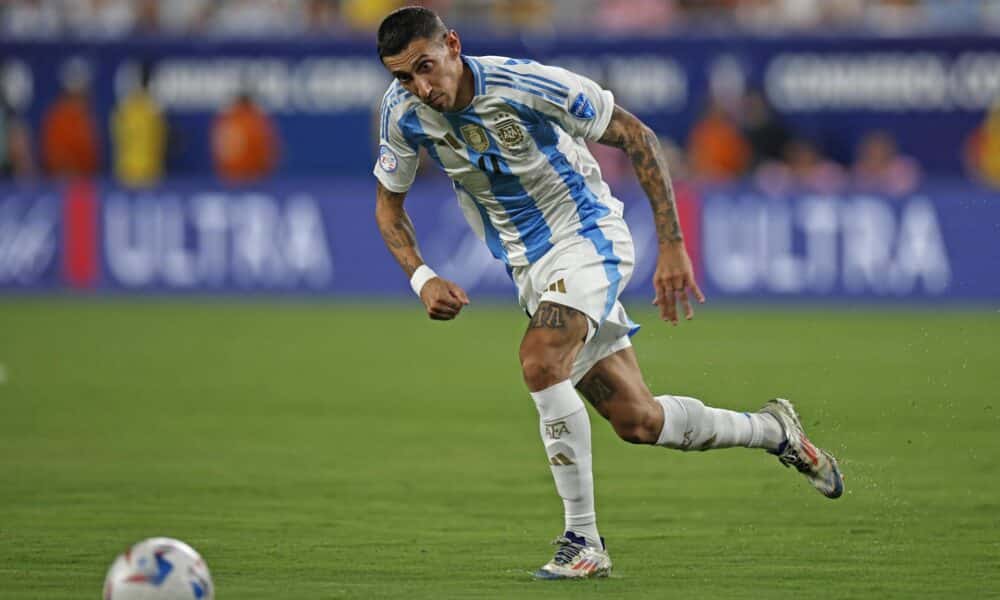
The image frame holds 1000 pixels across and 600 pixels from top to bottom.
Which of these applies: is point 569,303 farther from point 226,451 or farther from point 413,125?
point 226,451

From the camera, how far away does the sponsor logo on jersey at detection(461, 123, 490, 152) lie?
7438 mm

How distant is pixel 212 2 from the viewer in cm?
2458

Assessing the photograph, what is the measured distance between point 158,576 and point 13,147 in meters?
19.0

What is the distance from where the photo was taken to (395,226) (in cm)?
785

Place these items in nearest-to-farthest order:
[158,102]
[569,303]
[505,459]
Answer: [569,303] < [505,459] < [158,102]

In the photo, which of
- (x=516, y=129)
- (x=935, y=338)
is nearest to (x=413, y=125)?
(x=516, y=129)

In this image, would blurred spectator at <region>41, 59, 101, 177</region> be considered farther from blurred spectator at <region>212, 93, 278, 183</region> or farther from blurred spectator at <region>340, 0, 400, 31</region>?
blurred spectator at <region>340, 0, 400, 31</region>

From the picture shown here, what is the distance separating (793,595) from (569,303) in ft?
4.71

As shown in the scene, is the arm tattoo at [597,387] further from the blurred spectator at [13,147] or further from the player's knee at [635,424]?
the blurred spectator at [13,147]

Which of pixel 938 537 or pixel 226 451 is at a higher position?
pixel 938 537

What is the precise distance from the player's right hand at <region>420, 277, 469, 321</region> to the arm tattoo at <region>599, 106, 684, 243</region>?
0.81 meters

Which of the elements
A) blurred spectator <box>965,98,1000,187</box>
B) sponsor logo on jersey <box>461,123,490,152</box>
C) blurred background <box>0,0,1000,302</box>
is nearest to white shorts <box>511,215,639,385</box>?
sponsor logo on jersey <box>461,123,490,152</box>

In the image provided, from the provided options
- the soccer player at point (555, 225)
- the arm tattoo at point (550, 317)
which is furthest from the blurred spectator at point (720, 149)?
the arm tattoo at point (550, 317)

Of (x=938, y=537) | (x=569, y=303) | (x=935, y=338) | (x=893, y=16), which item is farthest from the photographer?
(x=893, y=16)
